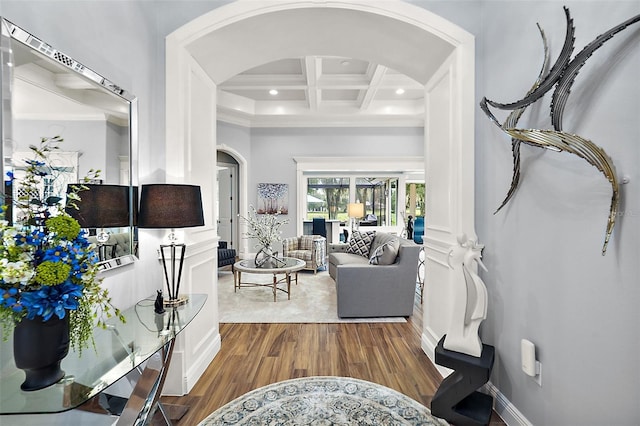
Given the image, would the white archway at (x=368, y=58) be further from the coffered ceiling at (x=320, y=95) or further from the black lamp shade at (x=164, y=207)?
the coffered ceiling at (x=320, y=95)

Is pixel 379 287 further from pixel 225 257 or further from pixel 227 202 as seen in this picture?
pixel 227 202

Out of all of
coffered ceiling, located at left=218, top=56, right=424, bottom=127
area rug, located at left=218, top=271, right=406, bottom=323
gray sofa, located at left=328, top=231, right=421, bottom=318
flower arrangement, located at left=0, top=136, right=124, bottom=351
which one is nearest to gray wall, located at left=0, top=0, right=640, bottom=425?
flower arrangement, located at left=0, top=136, right=124, bottom=351

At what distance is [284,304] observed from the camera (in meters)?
4.12

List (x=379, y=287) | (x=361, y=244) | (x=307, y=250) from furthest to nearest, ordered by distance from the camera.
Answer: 1. (x=307, y=250)
2. (x=361, y=244)
3. (x=379, y=287)

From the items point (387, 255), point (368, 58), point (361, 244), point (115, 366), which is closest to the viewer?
point (115, 366)

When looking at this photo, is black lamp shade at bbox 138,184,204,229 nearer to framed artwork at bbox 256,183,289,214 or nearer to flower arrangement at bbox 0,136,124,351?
flower arrangement at bbox 0,136,124,351

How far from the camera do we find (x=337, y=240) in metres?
8.20

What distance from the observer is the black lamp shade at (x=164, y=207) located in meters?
1.76

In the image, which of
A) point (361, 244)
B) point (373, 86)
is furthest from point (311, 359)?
point (373, 86)

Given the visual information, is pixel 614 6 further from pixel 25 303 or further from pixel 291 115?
pixel 291 115

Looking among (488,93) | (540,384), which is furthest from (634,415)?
(488,93)

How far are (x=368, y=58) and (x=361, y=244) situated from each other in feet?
10.4

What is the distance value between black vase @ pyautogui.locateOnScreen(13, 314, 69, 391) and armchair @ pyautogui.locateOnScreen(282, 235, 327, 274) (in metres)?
4.70

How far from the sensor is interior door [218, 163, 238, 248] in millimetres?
7672
